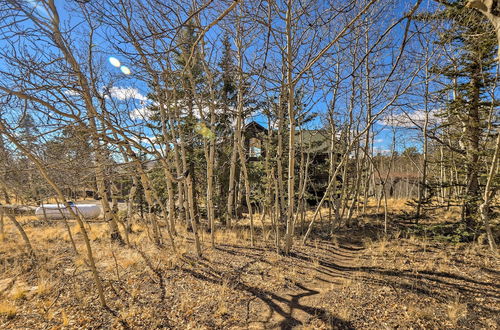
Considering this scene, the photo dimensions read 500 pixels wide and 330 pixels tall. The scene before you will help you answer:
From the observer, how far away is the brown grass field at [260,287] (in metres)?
3.12

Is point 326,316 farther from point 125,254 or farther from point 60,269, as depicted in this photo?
point 60,269

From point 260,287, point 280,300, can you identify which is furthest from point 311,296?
point 260,287

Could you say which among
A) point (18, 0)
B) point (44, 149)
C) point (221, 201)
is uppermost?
point (18, 0)

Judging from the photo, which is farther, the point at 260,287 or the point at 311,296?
the point at 260,287

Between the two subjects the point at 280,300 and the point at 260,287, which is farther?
the point at 260,287

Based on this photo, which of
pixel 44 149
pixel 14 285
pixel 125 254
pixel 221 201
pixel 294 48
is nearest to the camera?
pixel 44 149

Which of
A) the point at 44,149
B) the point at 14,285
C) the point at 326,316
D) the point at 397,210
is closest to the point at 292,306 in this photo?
the point at 326,316

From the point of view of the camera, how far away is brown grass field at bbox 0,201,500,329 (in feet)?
10.2

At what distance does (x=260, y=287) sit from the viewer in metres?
4.13

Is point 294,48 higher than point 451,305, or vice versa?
point 294,48

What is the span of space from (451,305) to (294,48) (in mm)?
5240

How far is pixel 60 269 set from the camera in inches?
197

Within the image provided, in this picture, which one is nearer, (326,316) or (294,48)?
(326,316)

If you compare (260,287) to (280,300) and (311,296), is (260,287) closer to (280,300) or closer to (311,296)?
(280,300)
